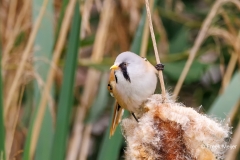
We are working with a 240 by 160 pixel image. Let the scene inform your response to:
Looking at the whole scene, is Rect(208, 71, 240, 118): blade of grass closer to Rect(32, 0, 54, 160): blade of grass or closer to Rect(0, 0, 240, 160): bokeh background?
Rect(0, 0, 240, 160): bokeh background

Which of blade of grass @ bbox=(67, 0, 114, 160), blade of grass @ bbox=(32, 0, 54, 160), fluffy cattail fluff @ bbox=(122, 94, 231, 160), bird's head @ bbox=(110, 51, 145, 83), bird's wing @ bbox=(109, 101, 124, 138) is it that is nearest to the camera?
fluffy cattail fluff @ bbox=(122, 94, 231, 160)

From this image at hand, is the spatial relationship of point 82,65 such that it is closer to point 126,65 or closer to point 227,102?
point 227,102

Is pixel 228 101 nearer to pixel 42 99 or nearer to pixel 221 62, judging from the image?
pixel 42 99

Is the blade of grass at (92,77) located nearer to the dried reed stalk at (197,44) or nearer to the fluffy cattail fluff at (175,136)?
the dried reed stalk at (197,44)

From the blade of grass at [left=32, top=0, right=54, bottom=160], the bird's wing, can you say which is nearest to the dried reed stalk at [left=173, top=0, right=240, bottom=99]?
the bird's wing

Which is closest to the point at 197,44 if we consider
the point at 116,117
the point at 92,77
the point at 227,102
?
the point at 227,102

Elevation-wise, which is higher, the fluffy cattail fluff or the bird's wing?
the bird's wing

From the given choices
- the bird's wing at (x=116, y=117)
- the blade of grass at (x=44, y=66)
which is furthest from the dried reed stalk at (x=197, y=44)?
the blade of grass at (x=44, y=66)
